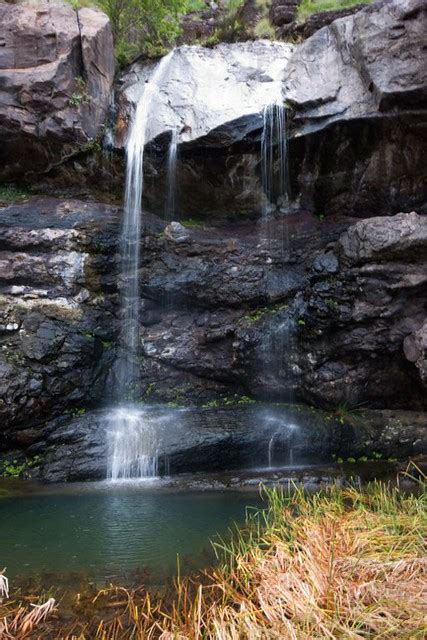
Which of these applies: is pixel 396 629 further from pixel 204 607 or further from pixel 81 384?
pixel 81 384

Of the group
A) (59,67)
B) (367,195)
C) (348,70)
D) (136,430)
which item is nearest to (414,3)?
(348,70)

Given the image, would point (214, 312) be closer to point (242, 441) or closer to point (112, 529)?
point (242, 441)

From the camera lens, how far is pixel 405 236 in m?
8.70

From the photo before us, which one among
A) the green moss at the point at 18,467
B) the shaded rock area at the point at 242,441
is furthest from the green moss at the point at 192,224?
the green moss at the point at 18,467

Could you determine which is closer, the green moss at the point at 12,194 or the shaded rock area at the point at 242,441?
the shaded rock area at the point at 242,441

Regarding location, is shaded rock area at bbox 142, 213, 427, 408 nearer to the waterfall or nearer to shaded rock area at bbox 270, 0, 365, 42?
the waterfall

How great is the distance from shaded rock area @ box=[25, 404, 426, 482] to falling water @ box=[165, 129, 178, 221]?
528cm

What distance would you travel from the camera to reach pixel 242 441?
8.34 meters

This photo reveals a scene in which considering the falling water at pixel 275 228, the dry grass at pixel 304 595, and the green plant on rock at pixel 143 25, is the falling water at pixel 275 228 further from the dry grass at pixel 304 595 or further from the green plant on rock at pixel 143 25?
the dry grass at pixel 304 595

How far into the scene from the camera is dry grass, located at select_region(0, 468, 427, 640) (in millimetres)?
2617

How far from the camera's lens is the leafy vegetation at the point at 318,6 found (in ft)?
40.2

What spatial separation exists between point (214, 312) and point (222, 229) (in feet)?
7.38

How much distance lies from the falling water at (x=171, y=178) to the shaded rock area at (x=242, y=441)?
17.3 feet

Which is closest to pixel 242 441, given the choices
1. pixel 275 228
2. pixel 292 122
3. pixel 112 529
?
pixel 112 529
